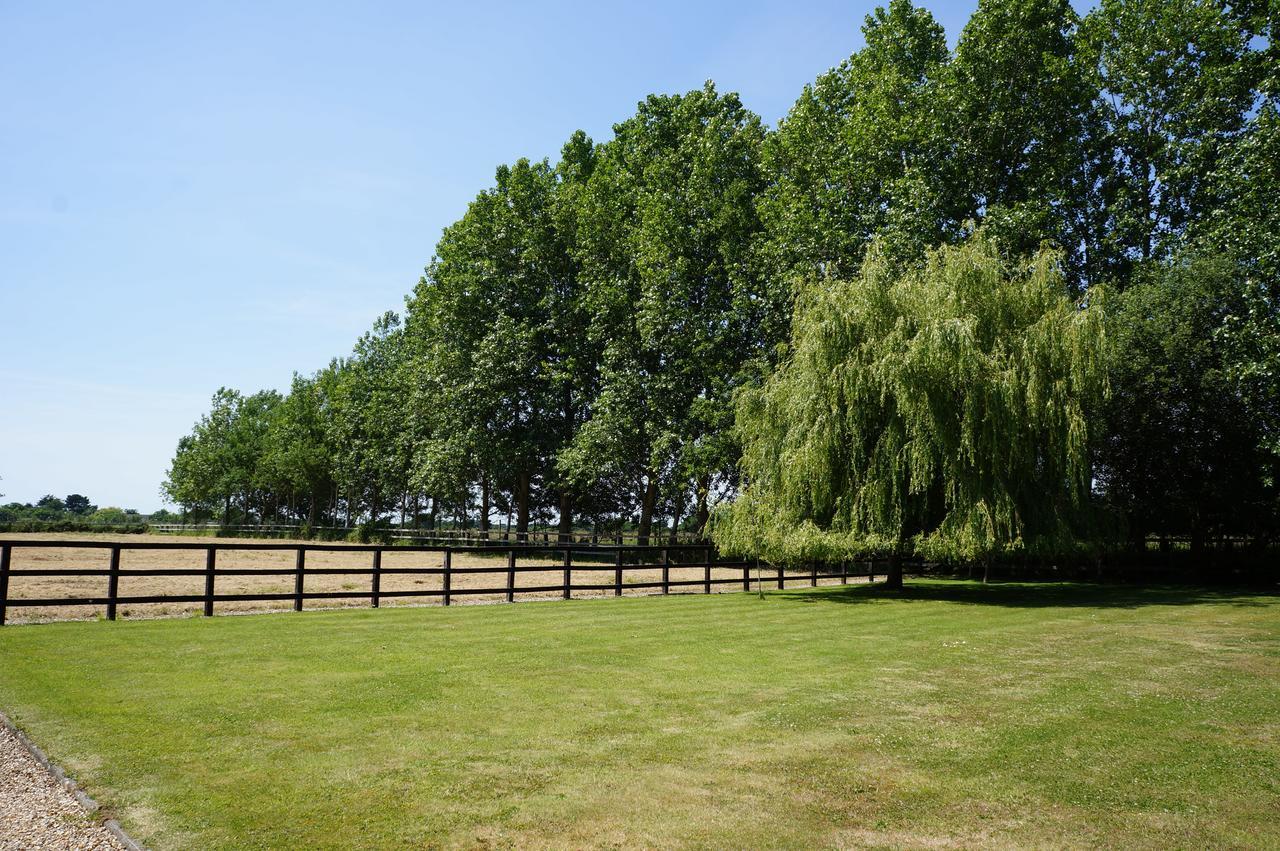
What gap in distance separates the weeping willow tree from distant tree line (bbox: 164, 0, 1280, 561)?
84mm

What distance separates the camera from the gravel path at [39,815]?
470 centimetres

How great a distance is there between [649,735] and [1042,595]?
1944cm

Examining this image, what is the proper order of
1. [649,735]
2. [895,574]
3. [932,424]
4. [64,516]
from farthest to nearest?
[64,516], [895,574], [932,424], [649,735]

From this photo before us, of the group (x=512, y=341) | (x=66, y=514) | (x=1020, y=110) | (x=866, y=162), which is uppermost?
(x=1020, y=110)

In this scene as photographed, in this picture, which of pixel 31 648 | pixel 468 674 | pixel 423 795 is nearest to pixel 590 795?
pixel 423 795

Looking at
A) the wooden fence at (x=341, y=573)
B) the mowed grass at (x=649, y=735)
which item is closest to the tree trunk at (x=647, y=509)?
the wooden fence at (x=341, y=573)

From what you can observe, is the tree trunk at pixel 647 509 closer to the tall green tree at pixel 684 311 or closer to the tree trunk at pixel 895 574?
the tall green tree at pixel 684 311

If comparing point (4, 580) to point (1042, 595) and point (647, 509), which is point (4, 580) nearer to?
point (1042, 595)

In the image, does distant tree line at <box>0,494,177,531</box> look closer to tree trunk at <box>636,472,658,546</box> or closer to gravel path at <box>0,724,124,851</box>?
tree trunk at <box>636,472,658,546</box>

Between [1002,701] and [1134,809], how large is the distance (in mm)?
3046

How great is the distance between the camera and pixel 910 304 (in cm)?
2200

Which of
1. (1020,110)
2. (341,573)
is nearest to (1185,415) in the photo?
(1020,110)

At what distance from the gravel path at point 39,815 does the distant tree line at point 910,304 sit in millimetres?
16818

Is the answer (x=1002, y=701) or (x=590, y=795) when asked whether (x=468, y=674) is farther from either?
(x=1002, y=701)
